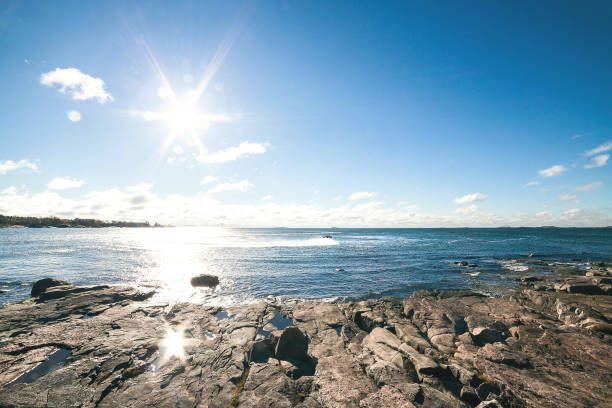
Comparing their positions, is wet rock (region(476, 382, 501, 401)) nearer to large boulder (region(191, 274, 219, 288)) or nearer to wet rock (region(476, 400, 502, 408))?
wet rock (region(476, 400, 502, 408))

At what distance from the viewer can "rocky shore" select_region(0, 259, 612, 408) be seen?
9.18 m

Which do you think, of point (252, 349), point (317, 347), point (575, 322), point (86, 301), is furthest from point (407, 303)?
point (86, 301)

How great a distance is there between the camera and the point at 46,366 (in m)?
11.6

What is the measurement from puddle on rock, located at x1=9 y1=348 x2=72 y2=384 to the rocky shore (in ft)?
0.23

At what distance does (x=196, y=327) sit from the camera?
1648cm

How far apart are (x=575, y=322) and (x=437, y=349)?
1125 centimetres

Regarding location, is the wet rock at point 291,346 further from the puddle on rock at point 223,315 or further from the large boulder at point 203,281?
the large boulder at point 203,281

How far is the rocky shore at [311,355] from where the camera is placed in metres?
9.18

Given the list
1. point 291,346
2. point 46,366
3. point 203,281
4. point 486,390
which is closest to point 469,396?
point 486,390

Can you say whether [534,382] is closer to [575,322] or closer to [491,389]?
[491,389]

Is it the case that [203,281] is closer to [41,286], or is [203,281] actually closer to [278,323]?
[41,286]

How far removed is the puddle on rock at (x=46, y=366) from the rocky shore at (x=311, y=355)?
0.23 feet

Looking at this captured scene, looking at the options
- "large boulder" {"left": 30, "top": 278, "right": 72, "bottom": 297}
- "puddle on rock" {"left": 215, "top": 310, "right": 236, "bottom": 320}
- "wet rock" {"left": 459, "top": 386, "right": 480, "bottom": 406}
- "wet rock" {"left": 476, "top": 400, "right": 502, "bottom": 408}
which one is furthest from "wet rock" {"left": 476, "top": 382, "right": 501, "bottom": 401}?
"large boulder" {"left": 30, "top": 278, "right": 72, "bottom": 297}

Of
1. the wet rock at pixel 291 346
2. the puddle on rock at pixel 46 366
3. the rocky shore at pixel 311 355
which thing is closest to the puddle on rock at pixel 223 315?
the rocky shore at pixel 311 355
